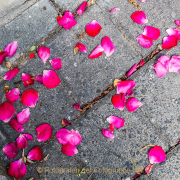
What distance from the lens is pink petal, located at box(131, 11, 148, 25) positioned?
4.93 feet

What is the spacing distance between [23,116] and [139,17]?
1243 mm

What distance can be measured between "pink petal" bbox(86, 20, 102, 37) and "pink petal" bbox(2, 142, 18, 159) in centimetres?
108

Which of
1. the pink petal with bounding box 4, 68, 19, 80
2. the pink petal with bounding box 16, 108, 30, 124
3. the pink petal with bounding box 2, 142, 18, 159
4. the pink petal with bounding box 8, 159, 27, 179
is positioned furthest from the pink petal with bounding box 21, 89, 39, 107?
the pink petal with bounding box 8, 159, 27, 179

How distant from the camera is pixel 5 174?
1.36 meters

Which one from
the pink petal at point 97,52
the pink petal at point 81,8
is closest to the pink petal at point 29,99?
the pink petal at point 97,52

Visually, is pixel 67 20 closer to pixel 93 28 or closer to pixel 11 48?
pixel 93 28

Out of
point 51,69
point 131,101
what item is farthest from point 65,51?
point 131,101

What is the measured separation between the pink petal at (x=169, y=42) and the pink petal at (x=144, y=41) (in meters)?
0.11

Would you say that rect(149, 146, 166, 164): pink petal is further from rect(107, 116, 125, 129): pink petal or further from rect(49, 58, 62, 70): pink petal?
rect(49, 58, 62, 70): pink petal

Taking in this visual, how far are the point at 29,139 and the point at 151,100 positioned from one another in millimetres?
1022

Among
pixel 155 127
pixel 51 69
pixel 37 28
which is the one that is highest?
pixel 37 28

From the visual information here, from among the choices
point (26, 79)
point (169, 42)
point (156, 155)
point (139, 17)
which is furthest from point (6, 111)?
point (169, 42)

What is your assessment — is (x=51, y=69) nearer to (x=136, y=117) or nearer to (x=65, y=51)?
(x=65, y=51)

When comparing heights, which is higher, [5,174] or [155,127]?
[5,174]
